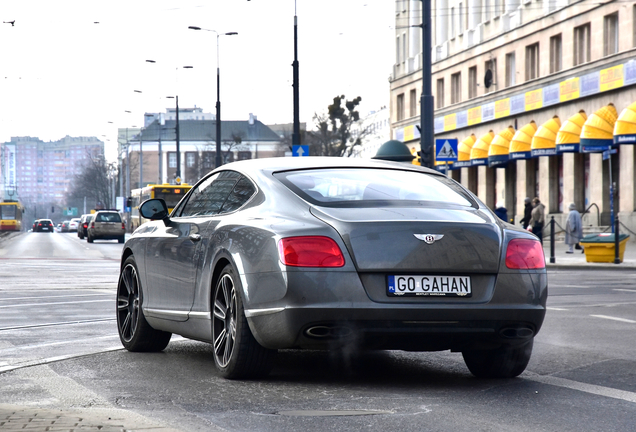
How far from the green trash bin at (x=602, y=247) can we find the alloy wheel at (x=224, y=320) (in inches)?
781

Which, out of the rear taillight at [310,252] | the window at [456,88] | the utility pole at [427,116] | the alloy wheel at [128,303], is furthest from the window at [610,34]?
the rear taillight at [310,252]

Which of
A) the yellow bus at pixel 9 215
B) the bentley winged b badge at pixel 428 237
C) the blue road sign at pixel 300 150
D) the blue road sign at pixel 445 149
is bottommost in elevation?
the yellow bus at pixel 9 215

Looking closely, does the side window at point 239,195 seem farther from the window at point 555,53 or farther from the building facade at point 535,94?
the window at point 555,53

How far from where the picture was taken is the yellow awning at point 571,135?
3978cm

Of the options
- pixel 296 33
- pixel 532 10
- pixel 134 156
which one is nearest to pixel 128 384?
pixel 296 33

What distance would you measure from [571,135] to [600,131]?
2.27 metres

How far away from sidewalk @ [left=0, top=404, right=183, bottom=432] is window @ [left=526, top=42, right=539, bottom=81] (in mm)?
41908

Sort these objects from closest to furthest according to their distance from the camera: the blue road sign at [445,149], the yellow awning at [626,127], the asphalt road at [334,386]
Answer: the asphalt road at [334,386] → the blue road sign at [445,149] → the yellow awning at [626,127]

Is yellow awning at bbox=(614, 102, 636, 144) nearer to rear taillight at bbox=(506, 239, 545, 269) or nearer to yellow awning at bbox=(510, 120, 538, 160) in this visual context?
yellow awning at bbox=(510, 120, 538, 160)

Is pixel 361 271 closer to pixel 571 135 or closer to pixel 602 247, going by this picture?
pixel 602 247

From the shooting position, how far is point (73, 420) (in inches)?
197

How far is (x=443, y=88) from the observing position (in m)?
56.5

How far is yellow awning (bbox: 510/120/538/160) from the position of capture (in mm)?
44500

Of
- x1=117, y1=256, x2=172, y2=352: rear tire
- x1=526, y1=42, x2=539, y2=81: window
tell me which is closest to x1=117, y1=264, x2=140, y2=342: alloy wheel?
x1=117, y1=256, x2=172, y2=352: rear tire
